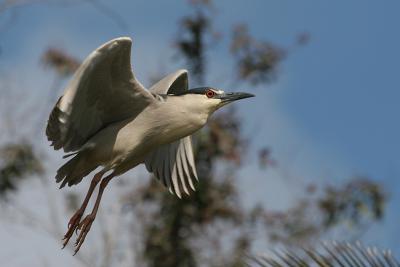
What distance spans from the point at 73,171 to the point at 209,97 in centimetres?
101

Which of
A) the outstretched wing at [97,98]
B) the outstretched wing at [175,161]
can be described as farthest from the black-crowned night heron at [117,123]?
the outstretched wing at [175,161]

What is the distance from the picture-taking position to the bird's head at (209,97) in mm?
6543

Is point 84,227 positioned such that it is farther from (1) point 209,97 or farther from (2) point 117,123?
(1) point 209,97

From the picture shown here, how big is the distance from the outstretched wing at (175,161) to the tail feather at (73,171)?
899 mm

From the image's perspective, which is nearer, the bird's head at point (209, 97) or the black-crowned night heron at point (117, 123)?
the black-crowned night heron at point (117, 123)

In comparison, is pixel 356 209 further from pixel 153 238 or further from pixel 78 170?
pixel 78 170

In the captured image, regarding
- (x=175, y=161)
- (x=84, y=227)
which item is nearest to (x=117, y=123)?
(x=84, y=227)

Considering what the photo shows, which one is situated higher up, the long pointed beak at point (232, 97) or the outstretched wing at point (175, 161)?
the long pointed beak at point (232, 97)

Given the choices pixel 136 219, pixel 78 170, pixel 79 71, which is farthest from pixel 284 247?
pixel 136 219

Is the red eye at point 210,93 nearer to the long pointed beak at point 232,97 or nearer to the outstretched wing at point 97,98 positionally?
the long pointed beak at point 232,97

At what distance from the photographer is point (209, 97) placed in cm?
659

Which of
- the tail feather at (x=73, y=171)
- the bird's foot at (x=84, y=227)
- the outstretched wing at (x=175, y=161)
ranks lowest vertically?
the bird's foot at (x=84, y=227)

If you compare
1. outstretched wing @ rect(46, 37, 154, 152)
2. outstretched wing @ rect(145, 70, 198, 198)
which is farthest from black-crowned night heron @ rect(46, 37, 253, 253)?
outstretched wing @ rect(145, 70, 198, 198)

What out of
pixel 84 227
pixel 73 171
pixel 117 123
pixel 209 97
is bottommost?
pixel 84 227
